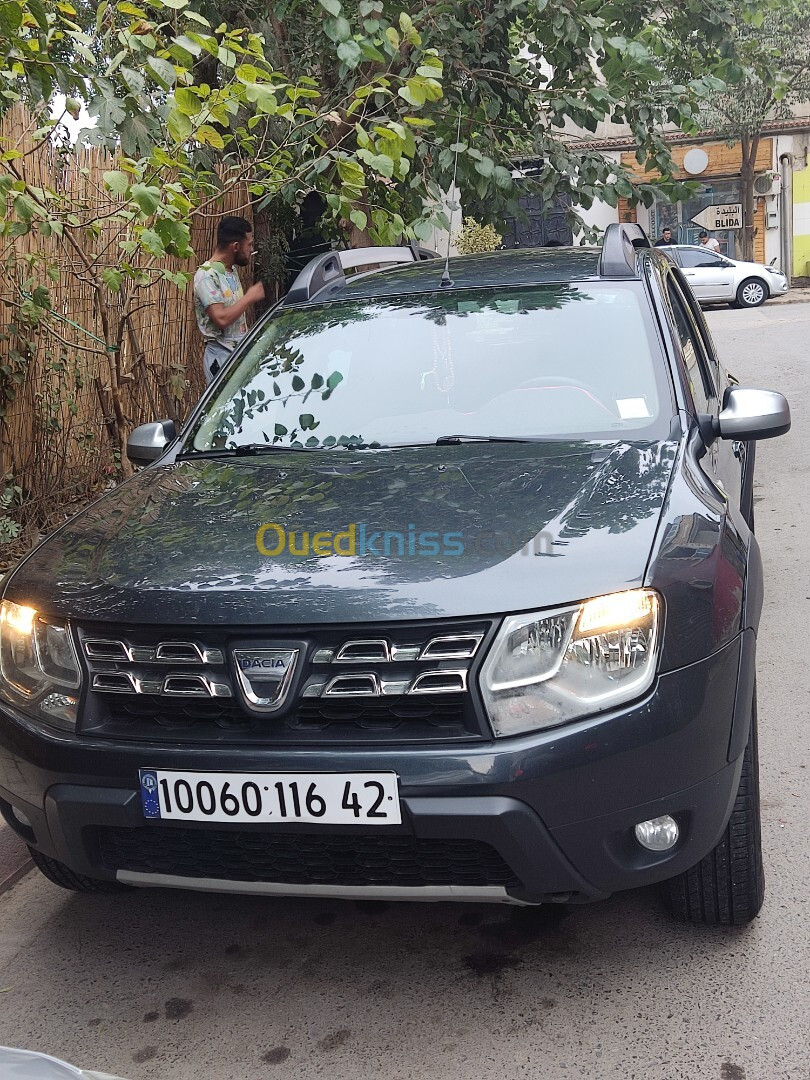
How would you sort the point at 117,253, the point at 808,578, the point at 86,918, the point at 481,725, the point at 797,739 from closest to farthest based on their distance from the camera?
the point at 481,725, the point at 86,918, the point at 797,739, the point at 808,578, the point at 117,253

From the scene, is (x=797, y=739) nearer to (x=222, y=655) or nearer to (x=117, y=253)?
(x=222, y=655)

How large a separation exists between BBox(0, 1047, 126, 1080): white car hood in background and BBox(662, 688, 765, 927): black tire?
1569 millimetres

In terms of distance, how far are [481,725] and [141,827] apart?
761mm

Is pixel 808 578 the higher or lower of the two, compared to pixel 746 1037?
lower

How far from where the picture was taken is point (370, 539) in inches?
103

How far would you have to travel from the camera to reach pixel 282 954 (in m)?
2.90

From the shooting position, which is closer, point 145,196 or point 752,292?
point 145,196

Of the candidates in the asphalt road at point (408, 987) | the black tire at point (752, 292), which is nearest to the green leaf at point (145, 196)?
the asphalt road at point (408, 987)

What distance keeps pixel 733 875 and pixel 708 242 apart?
27917 mm

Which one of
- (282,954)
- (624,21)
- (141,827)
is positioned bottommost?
(282,954)

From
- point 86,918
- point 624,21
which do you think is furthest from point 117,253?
point 86,918

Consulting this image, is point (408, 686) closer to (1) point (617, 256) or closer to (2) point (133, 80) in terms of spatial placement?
(1) point (617, 256)

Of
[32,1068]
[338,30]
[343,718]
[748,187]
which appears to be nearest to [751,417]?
[343,718]

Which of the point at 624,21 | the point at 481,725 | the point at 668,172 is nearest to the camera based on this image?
the point at 481,725
